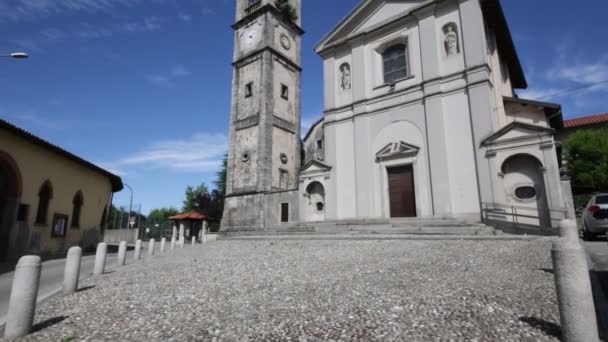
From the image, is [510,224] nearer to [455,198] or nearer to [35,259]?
[455,198]

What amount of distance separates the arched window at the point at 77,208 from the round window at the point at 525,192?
2116 cm

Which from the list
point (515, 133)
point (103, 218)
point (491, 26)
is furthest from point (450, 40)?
point (103, 218)

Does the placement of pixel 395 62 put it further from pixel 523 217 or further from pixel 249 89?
pixel 249 89

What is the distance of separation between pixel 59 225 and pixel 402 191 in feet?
55.3

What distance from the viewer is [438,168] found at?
14.7 metres

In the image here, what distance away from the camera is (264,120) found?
2366 cm

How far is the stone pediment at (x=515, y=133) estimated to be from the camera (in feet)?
41.8

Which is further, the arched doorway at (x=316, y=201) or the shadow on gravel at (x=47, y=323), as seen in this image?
the arched doorway at (x=316, y=201)

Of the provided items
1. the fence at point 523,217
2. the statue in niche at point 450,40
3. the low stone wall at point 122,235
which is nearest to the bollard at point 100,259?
the fence at point 523,217

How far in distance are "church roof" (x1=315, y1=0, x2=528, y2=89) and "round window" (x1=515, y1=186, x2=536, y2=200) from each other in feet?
30.9

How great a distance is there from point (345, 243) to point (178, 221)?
25804mm

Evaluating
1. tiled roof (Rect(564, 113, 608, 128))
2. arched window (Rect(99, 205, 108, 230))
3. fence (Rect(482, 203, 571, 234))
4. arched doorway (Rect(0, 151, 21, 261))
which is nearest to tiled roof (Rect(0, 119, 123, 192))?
arched doorway (Rect(0, 151, 21, 261))

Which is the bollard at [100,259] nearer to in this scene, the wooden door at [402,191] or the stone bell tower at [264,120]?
the wooden door at [402,191]

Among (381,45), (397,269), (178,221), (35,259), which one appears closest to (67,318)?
(35,259)
